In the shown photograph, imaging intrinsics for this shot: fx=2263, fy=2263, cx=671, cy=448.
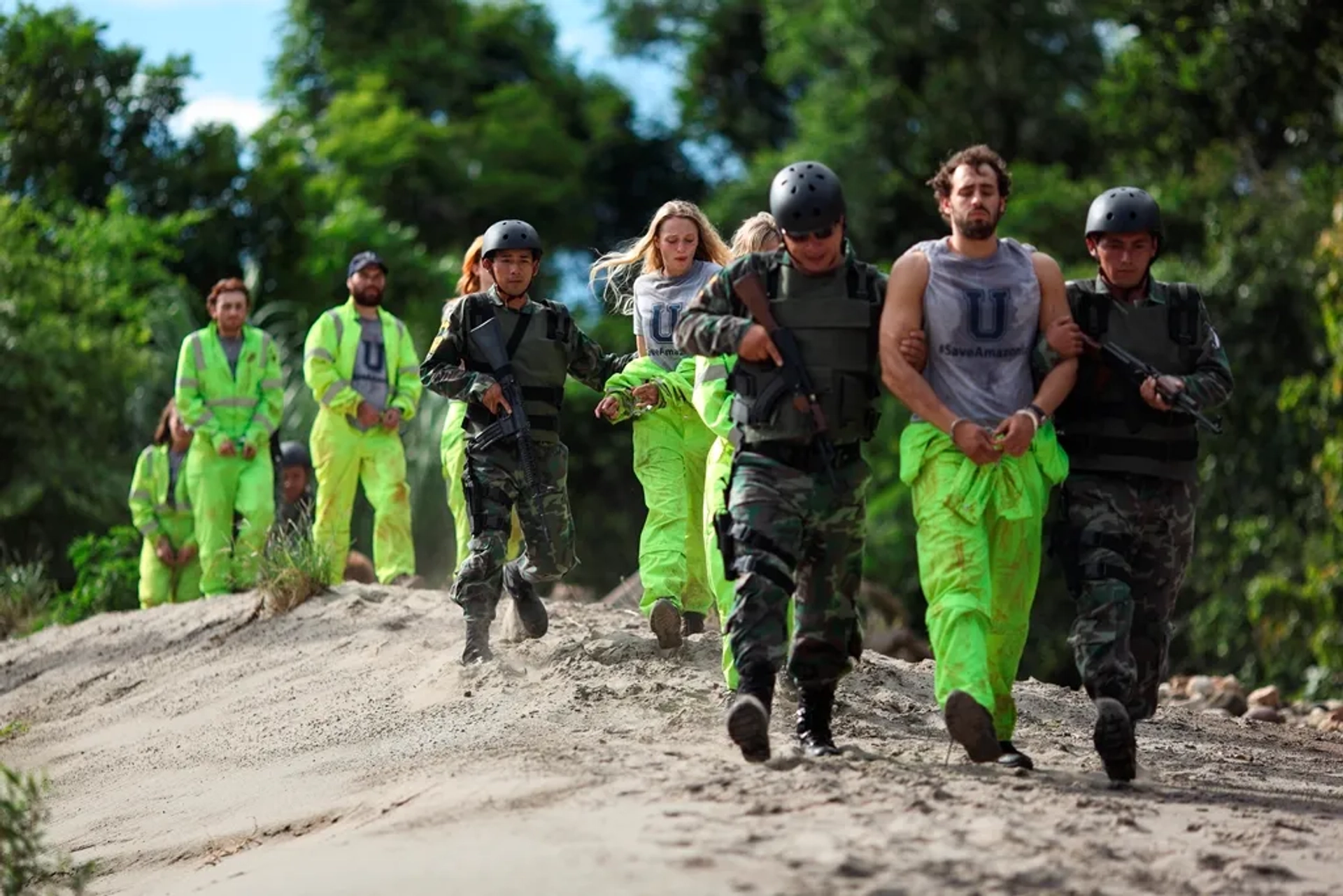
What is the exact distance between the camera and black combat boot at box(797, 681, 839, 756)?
8.50 metres

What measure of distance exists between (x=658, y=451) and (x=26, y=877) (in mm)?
3593

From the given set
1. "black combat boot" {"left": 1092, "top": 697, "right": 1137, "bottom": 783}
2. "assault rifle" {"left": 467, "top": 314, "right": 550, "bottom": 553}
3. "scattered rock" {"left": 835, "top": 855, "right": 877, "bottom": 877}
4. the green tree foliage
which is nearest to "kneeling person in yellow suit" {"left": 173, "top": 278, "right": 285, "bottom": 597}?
"assault rifle" {"left": 467, "top": 314, "right": 550, "bottom": 553}

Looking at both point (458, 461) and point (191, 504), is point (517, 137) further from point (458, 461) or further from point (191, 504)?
point (458, 461)

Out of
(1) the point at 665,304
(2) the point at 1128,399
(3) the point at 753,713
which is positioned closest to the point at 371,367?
(1) the point at 665,304

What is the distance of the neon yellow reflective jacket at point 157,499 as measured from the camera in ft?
55.0

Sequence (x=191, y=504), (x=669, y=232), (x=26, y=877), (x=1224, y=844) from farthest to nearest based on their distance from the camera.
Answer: (x=191, y=504) < (x=669, y=232) < (x=26, y=877) < (x=1224, y=844)

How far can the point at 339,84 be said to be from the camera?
4731cm

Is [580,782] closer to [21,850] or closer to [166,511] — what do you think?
[21,850]

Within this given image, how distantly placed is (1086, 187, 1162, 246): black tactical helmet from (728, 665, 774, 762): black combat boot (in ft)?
7.10

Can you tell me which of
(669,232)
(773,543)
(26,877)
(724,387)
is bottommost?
(26,877)

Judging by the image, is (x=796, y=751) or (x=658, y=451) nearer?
(x=796, y=751)

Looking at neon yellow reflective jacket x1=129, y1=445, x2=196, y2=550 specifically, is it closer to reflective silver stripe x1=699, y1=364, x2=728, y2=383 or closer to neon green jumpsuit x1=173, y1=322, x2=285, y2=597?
neon green jumpsuit x1=173, y1=322, x2=285, y2=597

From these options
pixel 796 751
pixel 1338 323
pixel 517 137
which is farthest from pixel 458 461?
pixel 517 137

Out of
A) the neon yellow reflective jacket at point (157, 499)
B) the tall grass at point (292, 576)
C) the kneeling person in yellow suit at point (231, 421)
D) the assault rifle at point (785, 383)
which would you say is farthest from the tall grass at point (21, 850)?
the neon yellow reflective jacket at point (157, 499)
